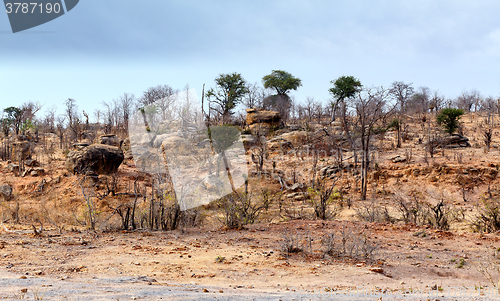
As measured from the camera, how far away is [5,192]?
43.5ft

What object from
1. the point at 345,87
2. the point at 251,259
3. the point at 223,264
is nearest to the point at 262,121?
the point at 345,87

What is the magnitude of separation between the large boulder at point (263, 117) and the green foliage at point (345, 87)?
18.8ft

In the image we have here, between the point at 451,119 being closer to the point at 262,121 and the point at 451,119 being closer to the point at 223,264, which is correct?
the point at 262,121

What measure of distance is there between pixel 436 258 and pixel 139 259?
4049 millimetres

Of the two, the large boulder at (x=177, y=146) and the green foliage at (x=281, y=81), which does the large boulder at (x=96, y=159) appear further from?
the green foliage at (x=281, y=81)

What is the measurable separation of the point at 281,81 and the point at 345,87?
725 centimetres

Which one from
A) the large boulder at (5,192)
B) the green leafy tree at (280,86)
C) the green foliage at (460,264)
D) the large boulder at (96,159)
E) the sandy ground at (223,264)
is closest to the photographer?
the sandy ground at (223,264)

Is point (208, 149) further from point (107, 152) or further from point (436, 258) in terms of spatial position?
point (436, 258)

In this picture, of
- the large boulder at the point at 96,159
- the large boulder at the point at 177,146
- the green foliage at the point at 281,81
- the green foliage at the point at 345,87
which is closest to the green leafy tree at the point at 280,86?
the green foliage at the point at 281,81

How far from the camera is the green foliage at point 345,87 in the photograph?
1092 inches

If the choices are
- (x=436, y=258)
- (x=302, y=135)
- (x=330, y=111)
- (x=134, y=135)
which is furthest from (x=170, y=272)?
(x=330, y=111)

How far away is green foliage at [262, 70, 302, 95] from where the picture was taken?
33.2 meters

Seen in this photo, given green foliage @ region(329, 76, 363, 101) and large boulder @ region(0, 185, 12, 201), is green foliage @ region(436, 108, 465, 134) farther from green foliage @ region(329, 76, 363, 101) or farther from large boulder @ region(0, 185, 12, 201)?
large boulder @ region(0, 185, 12, 201)

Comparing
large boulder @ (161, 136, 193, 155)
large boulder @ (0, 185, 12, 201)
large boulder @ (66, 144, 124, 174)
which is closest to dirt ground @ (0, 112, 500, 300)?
large boulder @ (0, 185, 12, 201)
